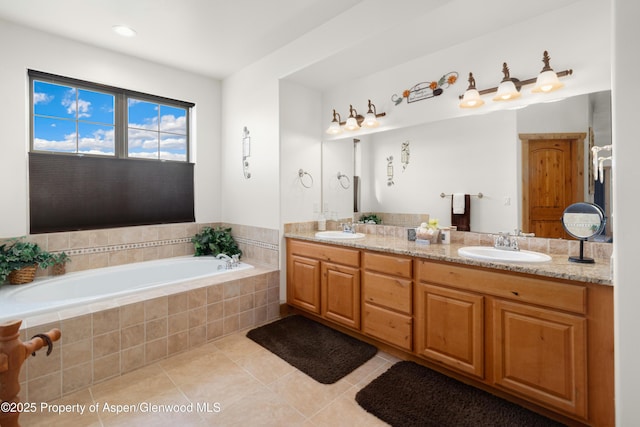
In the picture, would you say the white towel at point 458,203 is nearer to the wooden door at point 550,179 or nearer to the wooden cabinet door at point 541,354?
the wooden door at point 550,179

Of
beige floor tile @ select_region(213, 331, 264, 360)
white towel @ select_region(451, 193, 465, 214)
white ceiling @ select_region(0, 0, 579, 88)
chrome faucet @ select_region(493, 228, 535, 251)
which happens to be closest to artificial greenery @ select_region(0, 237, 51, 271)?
beige floor tile @ select_region(213, 331, 264, 360)

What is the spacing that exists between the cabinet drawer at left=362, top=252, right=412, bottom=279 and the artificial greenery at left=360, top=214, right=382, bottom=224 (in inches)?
26.7

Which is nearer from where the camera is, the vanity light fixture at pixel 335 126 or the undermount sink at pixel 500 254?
the undermount sink at pixel 500 254

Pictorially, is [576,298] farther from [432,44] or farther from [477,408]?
[432,44]

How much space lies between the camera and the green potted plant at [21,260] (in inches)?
99.4

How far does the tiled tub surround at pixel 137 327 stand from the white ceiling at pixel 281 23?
2.19 meters

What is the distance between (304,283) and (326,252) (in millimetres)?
455

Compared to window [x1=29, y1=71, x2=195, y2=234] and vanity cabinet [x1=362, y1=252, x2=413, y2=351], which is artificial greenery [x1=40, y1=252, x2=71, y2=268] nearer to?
window [x1=29, y1=71, x2=195, y2=234]

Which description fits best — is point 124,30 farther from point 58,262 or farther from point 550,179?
point 550,179

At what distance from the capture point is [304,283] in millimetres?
3039

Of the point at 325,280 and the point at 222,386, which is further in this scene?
the point at 325,280

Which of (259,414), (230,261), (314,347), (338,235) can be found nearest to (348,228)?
(338,235)

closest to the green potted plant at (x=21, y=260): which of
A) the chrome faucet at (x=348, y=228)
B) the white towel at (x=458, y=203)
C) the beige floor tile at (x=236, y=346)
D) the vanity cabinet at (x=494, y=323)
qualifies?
the beige floor tile at (x=236, y=346)

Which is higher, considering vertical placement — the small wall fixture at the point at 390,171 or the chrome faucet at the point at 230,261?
the small wall fixture at the point at 390,171
